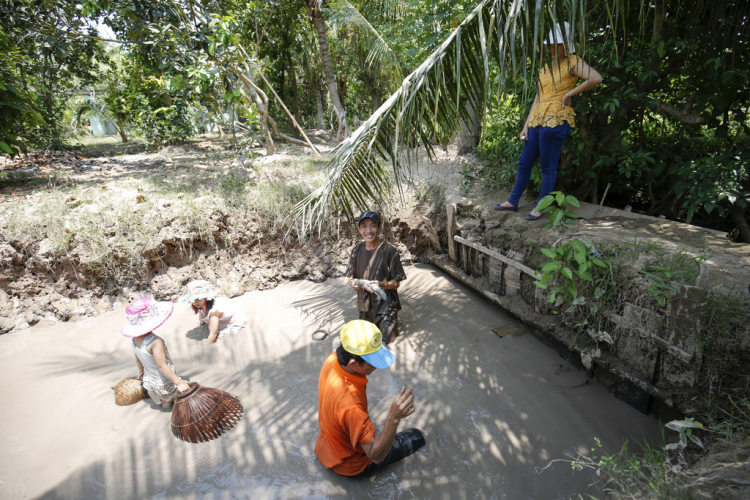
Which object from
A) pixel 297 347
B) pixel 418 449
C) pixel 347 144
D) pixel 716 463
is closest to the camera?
pixel 716 463

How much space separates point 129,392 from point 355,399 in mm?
2483

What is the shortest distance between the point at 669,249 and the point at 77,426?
533cm

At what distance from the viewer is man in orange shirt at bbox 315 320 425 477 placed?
6.37 ft

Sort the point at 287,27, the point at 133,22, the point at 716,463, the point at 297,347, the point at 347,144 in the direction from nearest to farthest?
the point at 716,463 → the point at 347,144 → the point at 297,347 → the point at 133,22 → the point at 287,27

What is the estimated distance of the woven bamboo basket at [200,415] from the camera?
2750 millimetres

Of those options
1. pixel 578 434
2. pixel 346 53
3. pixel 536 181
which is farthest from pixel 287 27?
pixel 578 434

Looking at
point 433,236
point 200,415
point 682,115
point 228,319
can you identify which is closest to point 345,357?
point 200,415

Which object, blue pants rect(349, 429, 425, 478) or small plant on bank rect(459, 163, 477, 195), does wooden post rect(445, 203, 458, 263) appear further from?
blue pants rect(349, 429, 425, 478)

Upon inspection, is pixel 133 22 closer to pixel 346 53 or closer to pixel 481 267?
pixel 481 267

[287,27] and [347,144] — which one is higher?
[287,27]

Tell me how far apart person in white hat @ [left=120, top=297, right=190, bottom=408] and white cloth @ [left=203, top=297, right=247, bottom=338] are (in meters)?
1.04

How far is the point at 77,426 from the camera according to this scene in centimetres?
297

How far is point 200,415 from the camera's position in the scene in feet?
9.07

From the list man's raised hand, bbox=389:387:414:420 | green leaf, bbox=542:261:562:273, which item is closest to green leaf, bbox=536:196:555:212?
green leaf, bbox=542:261:562:273
